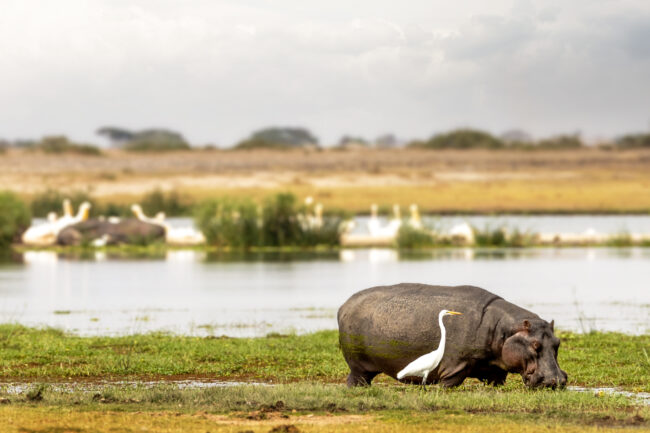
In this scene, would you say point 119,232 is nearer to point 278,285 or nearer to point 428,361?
point 278,285

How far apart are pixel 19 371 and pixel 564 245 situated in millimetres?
33488

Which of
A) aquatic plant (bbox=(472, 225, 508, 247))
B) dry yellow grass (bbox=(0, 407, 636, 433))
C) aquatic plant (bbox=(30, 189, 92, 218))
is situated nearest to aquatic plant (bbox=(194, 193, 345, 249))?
aquatic plant (bbox=(472, 225, 508, 247))

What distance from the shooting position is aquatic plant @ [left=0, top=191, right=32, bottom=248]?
144ft

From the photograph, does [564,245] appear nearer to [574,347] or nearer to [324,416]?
[574,347]

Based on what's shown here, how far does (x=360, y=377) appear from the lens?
10.6m

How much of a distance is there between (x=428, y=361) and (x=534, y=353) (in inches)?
37.5

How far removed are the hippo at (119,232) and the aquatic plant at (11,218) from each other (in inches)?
104

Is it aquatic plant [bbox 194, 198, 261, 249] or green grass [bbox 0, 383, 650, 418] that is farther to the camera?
aquatic plant [bbox 194, 198, 261, 249]

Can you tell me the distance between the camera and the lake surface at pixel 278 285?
18.8 meters

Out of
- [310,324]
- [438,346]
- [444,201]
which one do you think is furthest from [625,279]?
[444,201]

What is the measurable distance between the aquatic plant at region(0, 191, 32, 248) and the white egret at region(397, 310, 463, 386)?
36.4 metres

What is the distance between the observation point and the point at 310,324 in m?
18.2

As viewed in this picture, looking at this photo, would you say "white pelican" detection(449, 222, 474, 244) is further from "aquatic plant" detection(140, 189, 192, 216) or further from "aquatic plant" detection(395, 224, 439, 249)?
"aquatic plant" detection(140, 189, 192, 216)

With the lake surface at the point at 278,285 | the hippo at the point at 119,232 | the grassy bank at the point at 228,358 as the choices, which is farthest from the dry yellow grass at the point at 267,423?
the hippo at the point at 119,232
